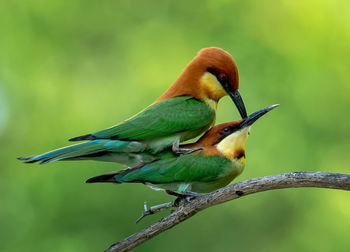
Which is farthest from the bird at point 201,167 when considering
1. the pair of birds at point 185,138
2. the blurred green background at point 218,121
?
the blurred green background at point 218,121

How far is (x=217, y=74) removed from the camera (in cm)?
351

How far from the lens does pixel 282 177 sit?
288 cm

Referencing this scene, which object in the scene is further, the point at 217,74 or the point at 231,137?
A: the point at 231,137

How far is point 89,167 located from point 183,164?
214cm

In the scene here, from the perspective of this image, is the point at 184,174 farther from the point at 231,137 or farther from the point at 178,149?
the point at 231,137

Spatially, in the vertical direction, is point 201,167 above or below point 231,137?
below

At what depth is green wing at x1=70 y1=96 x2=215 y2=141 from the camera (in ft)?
11.4

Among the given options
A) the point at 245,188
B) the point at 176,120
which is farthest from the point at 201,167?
the point at 245,188

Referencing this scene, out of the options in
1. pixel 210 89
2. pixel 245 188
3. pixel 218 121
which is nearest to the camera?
pixel 245 188

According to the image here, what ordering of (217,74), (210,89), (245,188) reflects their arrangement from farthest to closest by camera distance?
1. (210,89)
2. (217,74)
3. (245,188)

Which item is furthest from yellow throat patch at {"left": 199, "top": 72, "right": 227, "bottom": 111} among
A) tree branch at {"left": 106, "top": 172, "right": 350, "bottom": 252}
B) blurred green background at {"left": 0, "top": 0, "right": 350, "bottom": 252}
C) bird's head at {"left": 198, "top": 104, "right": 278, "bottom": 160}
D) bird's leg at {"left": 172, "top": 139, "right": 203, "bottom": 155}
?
blurred green background at {"left": 0, "top": 0, "right": 350, "bottom": 252}

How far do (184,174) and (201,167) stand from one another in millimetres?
119

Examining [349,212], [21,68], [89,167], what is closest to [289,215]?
[349,212]

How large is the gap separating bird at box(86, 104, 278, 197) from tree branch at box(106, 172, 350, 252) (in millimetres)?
192
